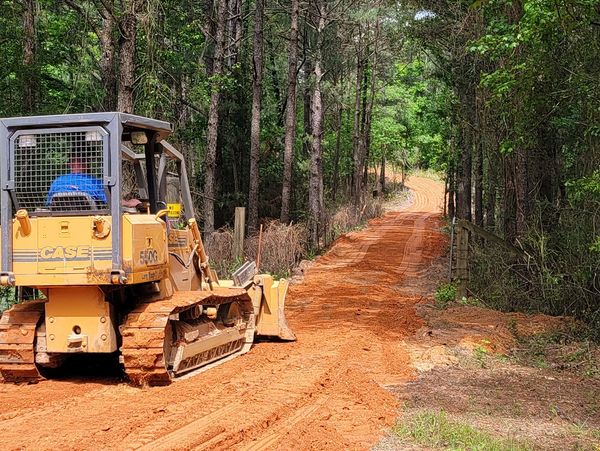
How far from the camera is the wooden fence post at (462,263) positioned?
49.8 feet

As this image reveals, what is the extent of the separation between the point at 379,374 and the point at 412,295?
29.7ft

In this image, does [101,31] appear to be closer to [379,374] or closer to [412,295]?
[412,295]

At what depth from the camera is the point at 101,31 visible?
1984 centimetres

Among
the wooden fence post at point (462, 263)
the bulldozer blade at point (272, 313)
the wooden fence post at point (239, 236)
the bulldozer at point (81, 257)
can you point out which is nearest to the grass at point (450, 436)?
the bulldozer at point (81, 257)

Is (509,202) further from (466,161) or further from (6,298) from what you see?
(6,298)

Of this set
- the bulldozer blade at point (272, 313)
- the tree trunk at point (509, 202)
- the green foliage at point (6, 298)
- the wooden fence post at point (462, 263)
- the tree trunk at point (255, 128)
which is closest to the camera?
the bulldozer blade at point (272, 313)

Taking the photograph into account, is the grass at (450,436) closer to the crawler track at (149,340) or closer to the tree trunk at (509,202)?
the crawler track at (149,340)

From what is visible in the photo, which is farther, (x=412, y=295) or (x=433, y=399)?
(x=412, y=295)

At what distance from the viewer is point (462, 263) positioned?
→ 49.8ft

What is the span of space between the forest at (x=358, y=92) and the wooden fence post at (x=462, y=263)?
349 mm

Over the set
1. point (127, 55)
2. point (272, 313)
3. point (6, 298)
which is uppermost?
point (127, 55)

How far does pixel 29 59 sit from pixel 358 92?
21.6 metres

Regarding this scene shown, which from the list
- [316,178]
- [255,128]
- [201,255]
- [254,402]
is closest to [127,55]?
[201,255]

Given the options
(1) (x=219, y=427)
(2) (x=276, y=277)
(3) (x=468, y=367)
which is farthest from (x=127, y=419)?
(2) (x=276, y=277)
